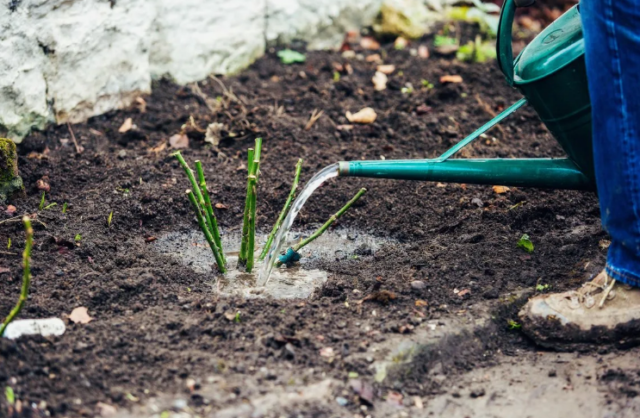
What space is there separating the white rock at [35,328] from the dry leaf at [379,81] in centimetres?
236

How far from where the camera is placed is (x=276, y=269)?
2631mm

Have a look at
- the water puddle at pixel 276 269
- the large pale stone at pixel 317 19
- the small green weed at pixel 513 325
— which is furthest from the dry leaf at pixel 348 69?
the small green weed at pixel 513 325

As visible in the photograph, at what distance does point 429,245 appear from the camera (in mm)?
2711

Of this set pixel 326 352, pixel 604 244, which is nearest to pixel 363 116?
pixel 604 244

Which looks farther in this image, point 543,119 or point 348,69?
point 348,69

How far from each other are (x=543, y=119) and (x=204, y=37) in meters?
2.22

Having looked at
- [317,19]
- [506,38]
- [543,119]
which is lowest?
[317,19]

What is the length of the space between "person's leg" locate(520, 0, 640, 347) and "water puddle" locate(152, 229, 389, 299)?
726 millimetres

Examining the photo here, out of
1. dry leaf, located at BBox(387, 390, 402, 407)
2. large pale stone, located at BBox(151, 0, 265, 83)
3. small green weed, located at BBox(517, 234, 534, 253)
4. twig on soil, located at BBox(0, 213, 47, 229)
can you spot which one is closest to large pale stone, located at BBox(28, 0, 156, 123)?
large pale stone, located at BBox(151, 0, 265, 83)

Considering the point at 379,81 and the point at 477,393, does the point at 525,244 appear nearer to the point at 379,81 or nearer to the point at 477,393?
the point at 477,393

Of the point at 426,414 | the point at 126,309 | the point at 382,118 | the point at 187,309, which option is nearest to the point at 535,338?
the point at 426,414

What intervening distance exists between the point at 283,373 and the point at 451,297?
0.66 m

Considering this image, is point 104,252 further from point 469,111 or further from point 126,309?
point 469,111

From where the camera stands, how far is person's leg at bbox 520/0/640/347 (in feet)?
6.42
